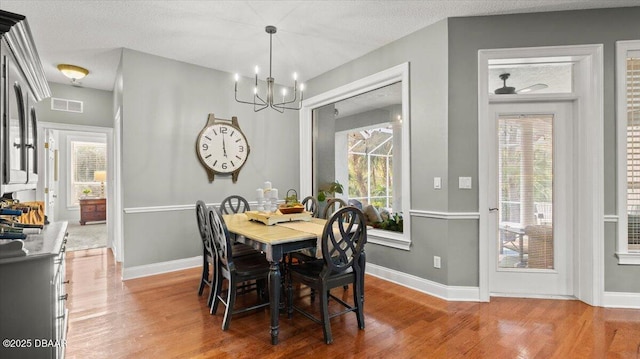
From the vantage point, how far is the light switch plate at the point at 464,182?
9.82 ft

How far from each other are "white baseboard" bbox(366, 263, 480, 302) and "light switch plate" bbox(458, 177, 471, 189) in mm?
979

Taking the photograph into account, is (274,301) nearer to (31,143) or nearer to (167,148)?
(31,143)

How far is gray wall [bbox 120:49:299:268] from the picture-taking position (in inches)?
145

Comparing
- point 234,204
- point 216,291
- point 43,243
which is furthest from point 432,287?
point 43,243

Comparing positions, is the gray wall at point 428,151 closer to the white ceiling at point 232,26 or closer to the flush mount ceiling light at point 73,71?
the white ceiling at point 232,26

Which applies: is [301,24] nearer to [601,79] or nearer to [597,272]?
[601,79]

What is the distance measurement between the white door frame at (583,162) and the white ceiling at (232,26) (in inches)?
16.3

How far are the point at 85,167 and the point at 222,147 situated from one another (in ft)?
19.8

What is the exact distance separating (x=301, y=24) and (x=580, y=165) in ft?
9.91

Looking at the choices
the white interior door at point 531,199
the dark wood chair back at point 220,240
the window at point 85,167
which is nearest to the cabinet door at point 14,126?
the dark wood chair back at point 220,240

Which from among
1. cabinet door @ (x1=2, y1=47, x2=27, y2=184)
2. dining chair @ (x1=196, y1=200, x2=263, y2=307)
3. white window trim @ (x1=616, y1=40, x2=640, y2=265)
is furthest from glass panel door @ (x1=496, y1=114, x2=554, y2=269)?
cabinet door @ (x1=2, y1=47, x2=27, y2=184)

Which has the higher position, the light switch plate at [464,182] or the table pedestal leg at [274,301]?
the light switch plate at [464,182]

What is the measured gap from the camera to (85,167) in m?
8.07

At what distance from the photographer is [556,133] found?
3.05 meters
